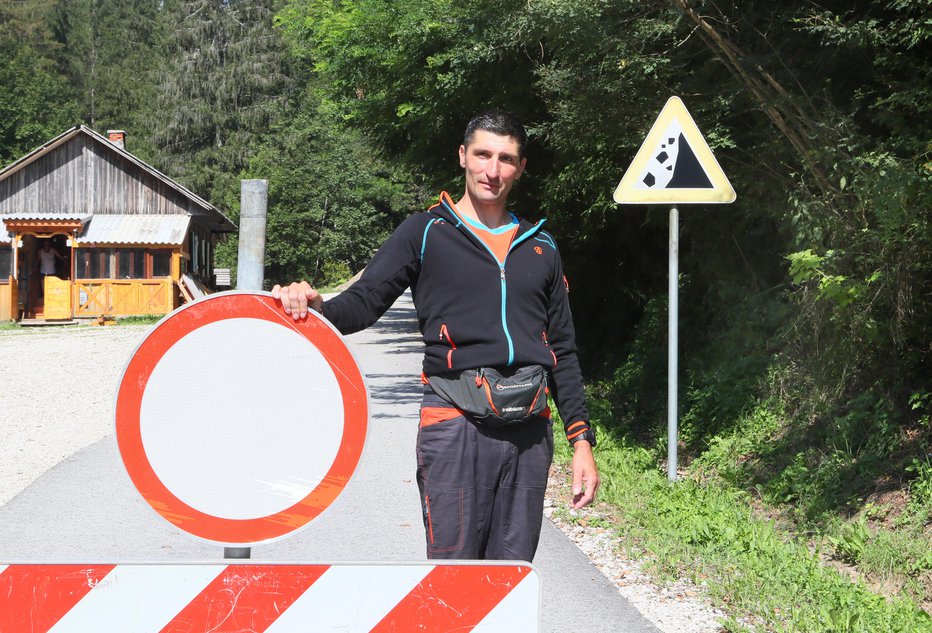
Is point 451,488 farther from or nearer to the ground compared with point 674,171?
nearer to the ground

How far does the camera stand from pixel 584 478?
3256mm

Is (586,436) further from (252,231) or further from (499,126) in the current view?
(252,231)

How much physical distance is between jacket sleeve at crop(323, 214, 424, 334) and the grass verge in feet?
8.37

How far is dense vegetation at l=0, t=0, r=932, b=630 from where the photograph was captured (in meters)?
6.18

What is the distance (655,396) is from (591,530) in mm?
5034

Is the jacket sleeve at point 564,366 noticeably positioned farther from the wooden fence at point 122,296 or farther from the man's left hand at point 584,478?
the wooden fence at point 122,296

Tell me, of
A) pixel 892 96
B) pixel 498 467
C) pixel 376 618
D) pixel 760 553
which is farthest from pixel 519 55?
pixel 376 618

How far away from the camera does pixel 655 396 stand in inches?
462

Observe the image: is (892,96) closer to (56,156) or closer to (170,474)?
(170,474)

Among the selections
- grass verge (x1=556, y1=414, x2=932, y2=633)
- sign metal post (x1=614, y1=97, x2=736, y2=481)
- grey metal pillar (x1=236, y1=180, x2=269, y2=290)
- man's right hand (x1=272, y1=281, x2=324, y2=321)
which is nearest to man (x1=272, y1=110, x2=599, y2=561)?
grey metal pillar (x1=236, y1=180, x2=269, y2=290)

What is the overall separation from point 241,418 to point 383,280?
82 centimetres

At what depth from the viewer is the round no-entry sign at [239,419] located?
240 centimetres

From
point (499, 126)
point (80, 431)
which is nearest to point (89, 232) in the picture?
point (80, 431)

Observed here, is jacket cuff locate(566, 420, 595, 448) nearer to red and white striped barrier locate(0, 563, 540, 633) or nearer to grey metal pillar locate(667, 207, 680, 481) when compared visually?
red and white striped barrier locate(0, 563, 540, 633)
